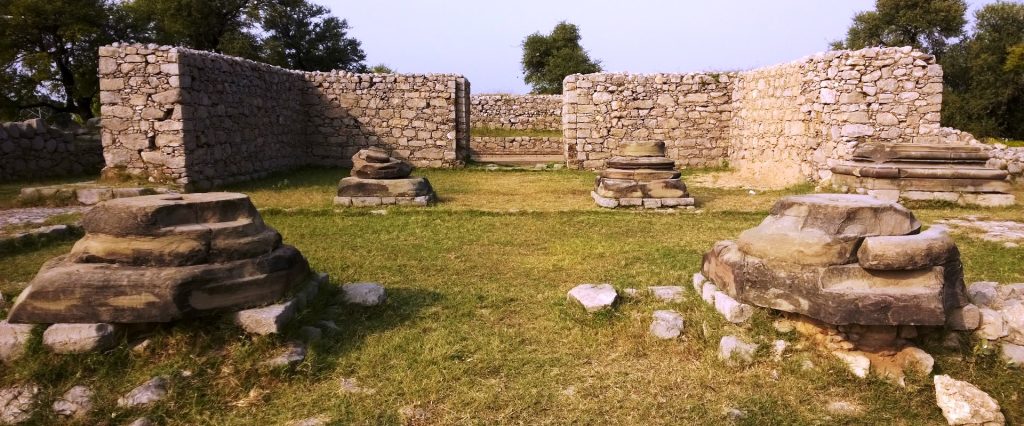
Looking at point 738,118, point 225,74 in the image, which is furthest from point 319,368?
point 738,118

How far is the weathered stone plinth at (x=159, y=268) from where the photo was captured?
11.7 ft

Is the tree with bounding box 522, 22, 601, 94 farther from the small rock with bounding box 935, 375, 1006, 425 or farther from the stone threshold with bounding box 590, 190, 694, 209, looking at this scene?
the small rock with bounding box 935, 375, 1006, 425

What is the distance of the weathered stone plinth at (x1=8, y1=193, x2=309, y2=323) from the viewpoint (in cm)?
358

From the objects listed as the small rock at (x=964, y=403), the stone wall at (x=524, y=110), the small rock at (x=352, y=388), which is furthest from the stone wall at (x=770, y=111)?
the small rock at (x=352, y=388)

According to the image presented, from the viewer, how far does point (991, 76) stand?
29.8m

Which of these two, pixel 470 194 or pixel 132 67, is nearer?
pixel 132 67

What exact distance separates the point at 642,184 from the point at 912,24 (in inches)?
1203

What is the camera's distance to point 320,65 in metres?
33.6

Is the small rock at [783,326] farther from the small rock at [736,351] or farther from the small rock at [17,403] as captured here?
the small rock at [17,403]

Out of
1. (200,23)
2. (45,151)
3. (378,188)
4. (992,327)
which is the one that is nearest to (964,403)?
(992,327)

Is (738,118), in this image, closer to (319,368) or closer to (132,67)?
(132,67)

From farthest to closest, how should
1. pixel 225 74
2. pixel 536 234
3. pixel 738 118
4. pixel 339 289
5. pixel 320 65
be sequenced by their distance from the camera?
pixel 320 65 < pixel 738 118 < pixel 225 74 < pixel 536 234 < pixel 339 289

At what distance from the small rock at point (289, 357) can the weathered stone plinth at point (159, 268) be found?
1.36 feet

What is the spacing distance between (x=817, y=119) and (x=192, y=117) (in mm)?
11628
